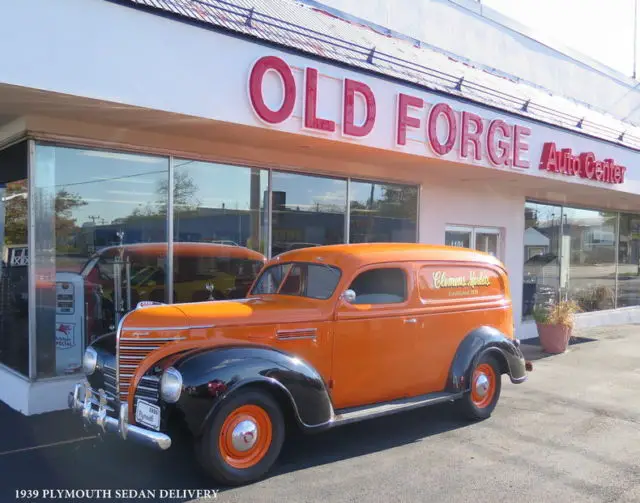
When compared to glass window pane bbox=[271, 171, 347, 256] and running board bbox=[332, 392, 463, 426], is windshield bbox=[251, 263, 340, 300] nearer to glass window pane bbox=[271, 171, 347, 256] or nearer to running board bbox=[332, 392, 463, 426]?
running board bbox=[332, 392, 463, 426]

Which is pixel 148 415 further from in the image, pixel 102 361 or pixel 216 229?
pixel 216 229

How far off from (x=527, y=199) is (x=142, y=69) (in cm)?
931

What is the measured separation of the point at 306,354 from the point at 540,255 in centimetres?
932

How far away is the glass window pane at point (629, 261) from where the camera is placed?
15828 mm

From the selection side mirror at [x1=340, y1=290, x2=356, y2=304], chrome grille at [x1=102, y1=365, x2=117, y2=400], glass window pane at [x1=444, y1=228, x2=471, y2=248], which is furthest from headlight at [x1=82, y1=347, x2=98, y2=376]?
glass window pane at [x1=444, y1=228, x2=471, y2=248]

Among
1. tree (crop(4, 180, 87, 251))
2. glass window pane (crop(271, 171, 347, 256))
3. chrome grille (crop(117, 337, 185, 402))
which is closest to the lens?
chrome grille (crop(117, 337, 185, 402))

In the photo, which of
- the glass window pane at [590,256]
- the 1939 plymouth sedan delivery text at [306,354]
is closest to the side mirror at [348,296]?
the 1939 plymouth sedan delivery text at [306,354]

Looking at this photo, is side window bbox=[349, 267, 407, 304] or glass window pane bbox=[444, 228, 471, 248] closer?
side window bbox=[349, 267, 407, 304]

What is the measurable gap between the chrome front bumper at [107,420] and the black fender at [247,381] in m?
0.26

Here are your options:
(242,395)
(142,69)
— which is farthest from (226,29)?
(242,395)

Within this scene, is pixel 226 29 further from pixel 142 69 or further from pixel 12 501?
pixel 12 501

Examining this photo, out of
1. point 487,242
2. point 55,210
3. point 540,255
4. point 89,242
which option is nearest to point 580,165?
point 487,242

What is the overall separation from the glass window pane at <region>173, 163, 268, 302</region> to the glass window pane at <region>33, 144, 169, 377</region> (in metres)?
0.24

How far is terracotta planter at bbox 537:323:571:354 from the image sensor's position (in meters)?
10.3
